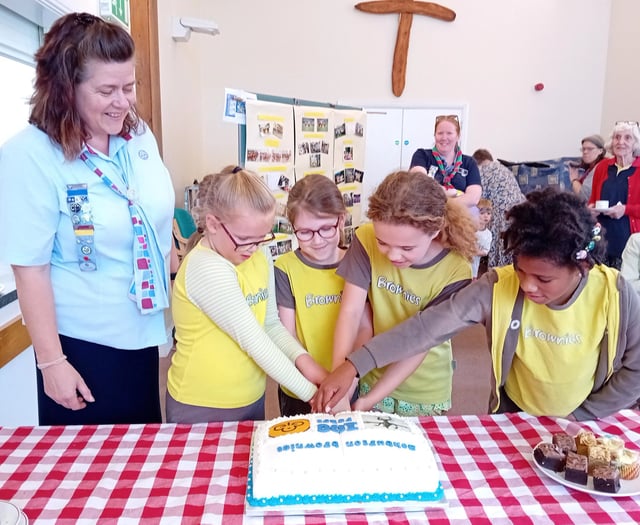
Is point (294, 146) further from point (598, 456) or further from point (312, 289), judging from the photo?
point (598, 456)

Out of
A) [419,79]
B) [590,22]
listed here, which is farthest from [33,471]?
[590,22]

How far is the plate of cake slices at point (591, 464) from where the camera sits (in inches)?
37.6

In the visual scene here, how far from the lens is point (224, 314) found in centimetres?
121

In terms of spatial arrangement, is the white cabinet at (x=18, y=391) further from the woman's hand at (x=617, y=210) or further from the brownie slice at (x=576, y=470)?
the woman's hand at (x=617, y=210)

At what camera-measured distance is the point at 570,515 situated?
920mm

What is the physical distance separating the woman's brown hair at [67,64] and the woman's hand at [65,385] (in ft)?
1.52

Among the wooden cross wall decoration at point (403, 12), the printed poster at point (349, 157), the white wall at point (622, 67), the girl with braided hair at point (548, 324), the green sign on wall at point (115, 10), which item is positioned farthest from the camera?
the wooden cross wall decoration at point (403, 12)

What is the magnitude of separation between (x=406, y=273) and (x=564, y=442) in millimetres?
535

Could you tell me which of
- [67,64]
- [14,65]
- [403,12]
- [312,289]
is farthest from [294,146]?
[403,12]

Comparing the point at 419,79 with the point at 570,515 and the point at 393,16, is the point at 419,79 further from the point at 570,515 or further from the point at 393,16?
the point at 570,515

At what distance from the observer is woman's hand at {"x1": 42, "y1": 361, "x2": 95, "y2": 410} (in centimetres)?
123

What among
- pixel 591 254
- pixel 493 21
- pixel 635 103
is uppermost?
pixel 493 21

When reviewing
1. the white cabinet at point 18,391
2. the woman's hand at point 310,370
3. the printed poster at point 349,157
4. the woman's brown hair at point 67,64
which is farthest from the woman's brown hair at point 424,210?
the printed poster at point 349,157

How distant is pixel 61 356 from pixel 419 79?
5.68m
